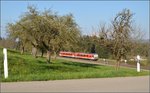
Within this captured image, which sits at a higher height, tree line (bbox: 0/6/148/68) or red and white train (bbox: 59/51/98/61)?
tree line (bbox: 0/6/148/68)

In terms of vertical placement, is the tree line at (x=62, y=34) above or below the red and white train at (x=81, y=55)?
above

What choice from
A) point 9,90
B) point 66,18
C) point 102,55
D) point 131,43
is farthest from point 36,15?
point 102,55

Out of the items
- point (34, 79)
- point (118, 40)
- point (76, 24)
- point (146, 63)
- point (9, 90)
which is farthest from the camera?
point (146, 63)

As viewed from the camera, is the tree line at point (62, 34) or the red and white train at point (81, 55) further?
the red and white train at point (81, 55)

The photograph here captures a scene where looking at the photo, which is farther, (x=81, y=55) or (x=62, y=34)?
(x=81, y=55)

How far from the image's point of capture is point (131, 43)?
3294 centimetres

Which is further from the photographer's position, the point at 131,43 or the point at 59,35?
Result: the point at 59,35

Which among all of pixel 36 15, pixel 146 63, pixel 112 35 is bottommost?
pixel 146 63

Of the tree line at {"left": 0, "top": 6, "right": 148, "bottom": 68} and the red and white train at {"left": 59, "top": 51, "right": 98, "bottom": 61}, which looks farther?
the red and white train at {"left": 59, "top": 51, "right": 98, "bottom": 61}

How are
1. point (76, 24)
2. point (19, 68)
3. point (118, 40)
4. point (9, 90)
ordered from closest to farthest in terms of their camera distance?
point (9, 90), point (19, 68), point (118, 40), point (76, 24)

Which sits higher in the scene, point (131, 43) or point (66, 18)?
point (66, 18)

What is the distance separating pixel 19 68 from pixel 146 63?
49861 millimetres

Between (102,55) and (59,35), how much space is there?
51.8 metres

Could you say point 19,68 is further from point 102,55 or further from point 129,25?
point 102,55
